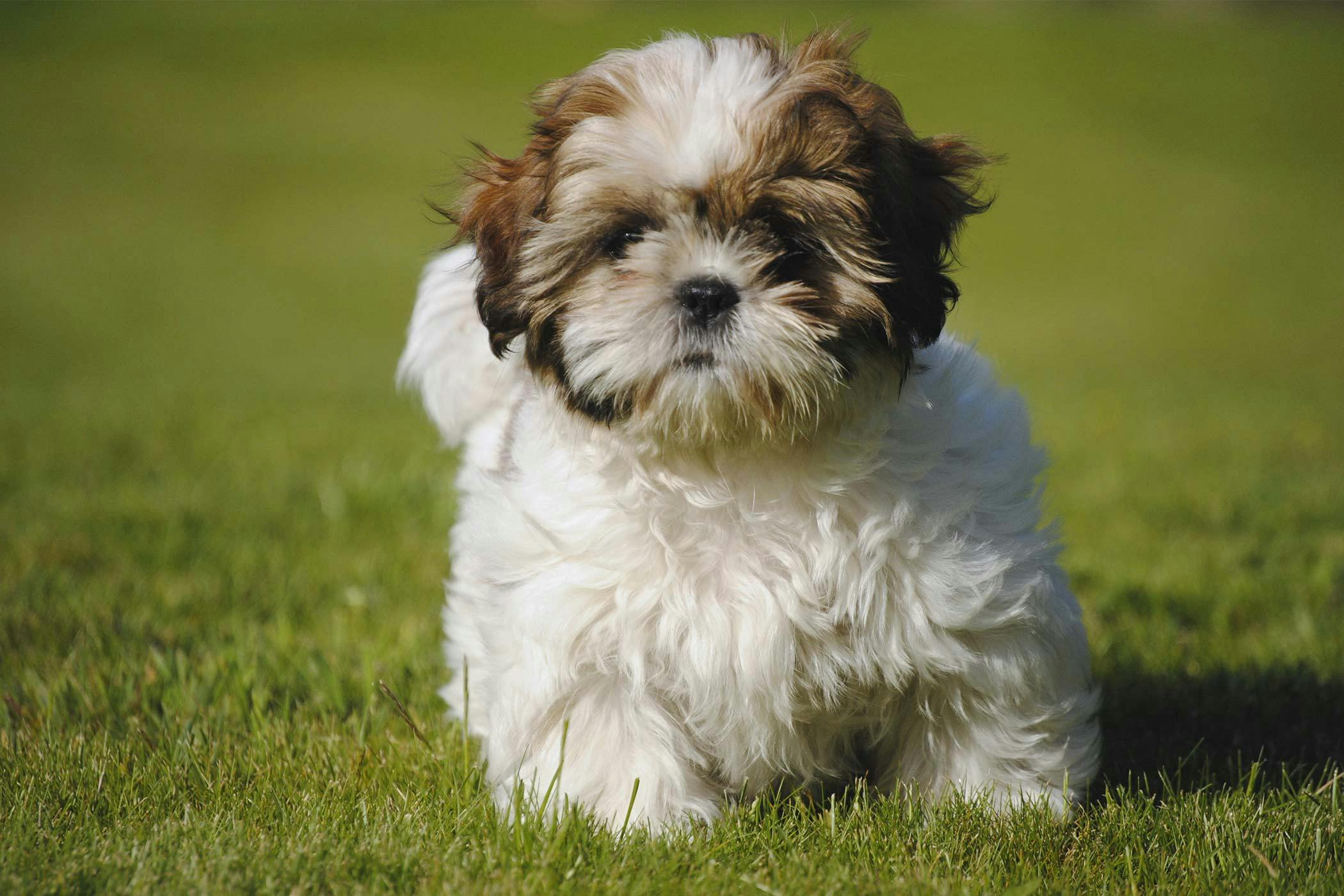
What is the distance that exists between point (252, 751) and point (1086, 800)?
1887mm

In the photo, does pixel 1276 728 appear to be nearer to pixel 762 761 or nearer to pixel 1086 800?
pixel 1086 800

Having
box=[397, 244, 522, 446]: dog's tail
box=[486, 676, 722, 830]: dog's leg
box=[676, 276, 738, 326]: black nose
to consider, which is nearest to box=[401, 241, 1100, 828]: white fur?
box=[486, 676, 722, 830]: dog's leg

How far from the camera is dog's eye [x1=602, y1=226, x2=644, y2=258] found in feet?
7.59

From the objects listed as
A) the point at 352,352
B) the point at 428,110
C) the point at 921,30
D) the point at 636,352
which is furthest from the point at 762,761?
the point at 921,30

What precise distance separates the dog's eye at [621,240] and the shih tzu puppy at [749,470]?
12 millimetres

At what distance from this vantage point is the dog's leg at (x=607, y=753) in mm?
2504

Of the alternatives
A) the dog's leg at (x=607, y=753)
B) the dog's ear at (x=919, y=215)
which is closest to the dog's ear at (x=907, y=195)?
the dog's ear at (x=919, y=215)

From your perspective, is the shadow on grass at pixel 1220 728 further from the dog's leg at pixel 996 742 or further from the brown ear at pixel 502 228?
the brown ear at pixel 502 228

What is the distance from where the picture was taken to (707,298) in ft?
7.36

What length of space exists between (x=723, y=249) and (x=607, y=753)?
107 centimetres

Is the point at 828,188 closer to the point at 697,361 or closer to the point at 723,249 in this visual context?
the point at 723,249

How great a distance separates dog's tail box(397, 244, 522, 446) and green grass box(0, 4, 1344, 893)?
0.30 m

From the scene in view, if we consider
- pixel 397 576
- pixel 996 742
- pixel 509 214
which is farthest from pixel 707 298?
pixel 397 576

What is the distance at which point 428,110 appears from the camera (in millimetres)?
26266
